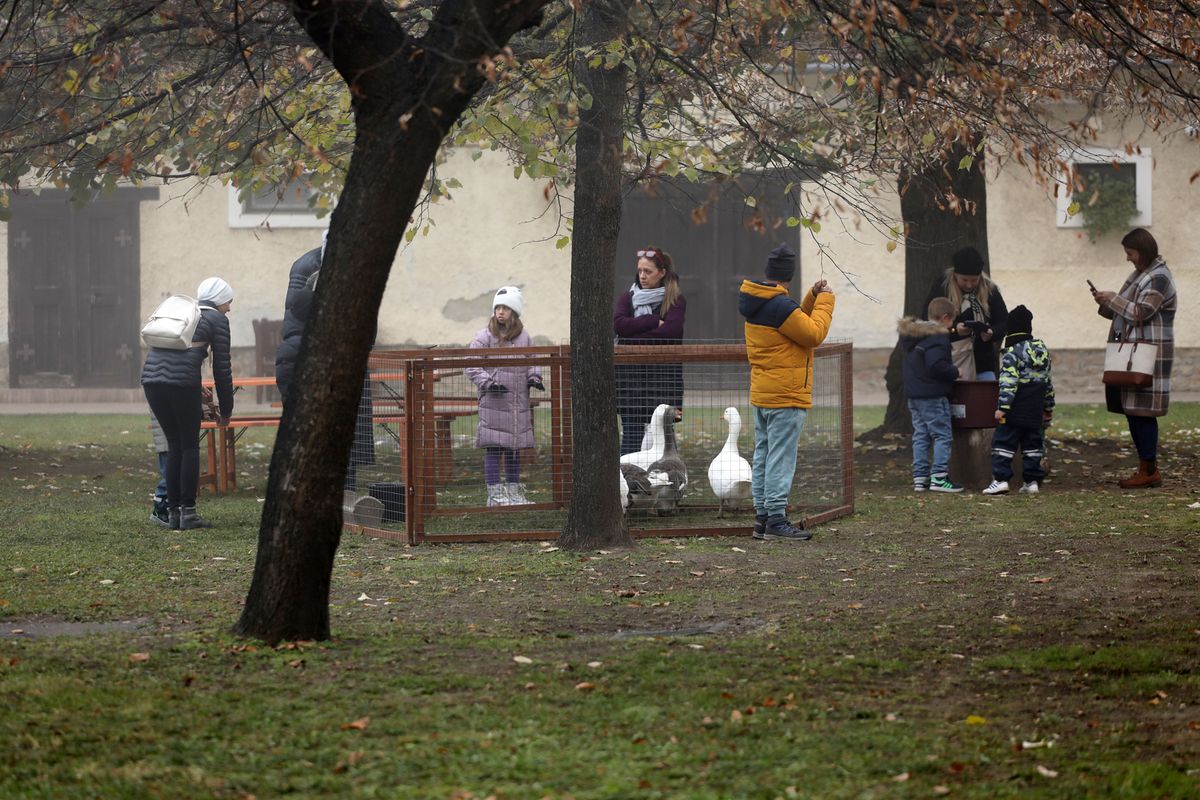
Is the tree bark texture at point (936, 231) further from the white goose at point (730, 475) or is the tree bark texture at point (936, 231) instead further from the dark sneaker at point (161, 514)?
the dark sneaker at point (161, 514)

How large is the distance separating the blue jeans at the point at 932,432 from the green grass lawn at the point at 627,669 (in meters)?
1.99

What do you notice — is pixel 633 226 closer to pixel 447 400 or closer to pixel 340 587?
pixel 447 400

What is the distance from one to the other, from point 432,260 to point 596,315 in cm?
1406

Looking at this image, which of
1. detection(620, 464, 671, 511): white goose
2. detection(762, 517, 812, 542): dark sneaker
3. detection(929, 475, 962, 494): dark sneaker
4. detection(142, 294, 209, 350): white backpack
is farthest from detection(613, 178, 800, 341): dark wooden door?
detection(762, 517, 812, 542): dark sneaker

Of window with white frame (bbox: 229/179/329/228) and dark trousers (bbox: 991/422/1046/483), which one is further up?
window with white frame (bbox: 229/179/329/228)

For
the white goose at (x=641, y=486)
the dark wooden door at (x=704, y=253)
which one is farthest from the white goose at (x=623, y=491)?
the dark wooden door at (x=704, y=253)

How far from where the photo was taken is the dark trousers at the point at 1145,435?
38.4 feet

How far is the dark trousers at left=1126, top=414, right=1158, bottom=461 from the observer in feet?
38.4

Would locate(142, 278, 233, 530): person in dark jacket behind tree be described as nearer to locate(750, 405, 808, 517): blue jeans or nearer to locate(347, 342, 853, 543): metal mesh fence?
locate(347, 342, 853, 543): metal mesh fence


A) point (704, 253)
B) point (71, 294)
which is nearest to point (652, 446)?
point (704, 253)

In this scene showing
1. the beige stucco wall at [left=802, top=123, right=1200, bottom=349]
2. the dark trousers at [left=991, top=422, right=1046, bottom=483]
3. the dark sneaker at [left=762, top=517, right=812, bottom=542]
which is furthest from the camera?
the beige stucco wall at [left=802, top=123, right=1200, bottom=349]

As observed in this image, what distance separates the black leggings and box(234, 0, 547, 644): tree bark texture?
434 cm

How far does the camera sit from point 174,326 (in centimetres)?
994

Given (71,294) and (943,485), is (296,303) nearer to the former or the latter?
(943,485)
